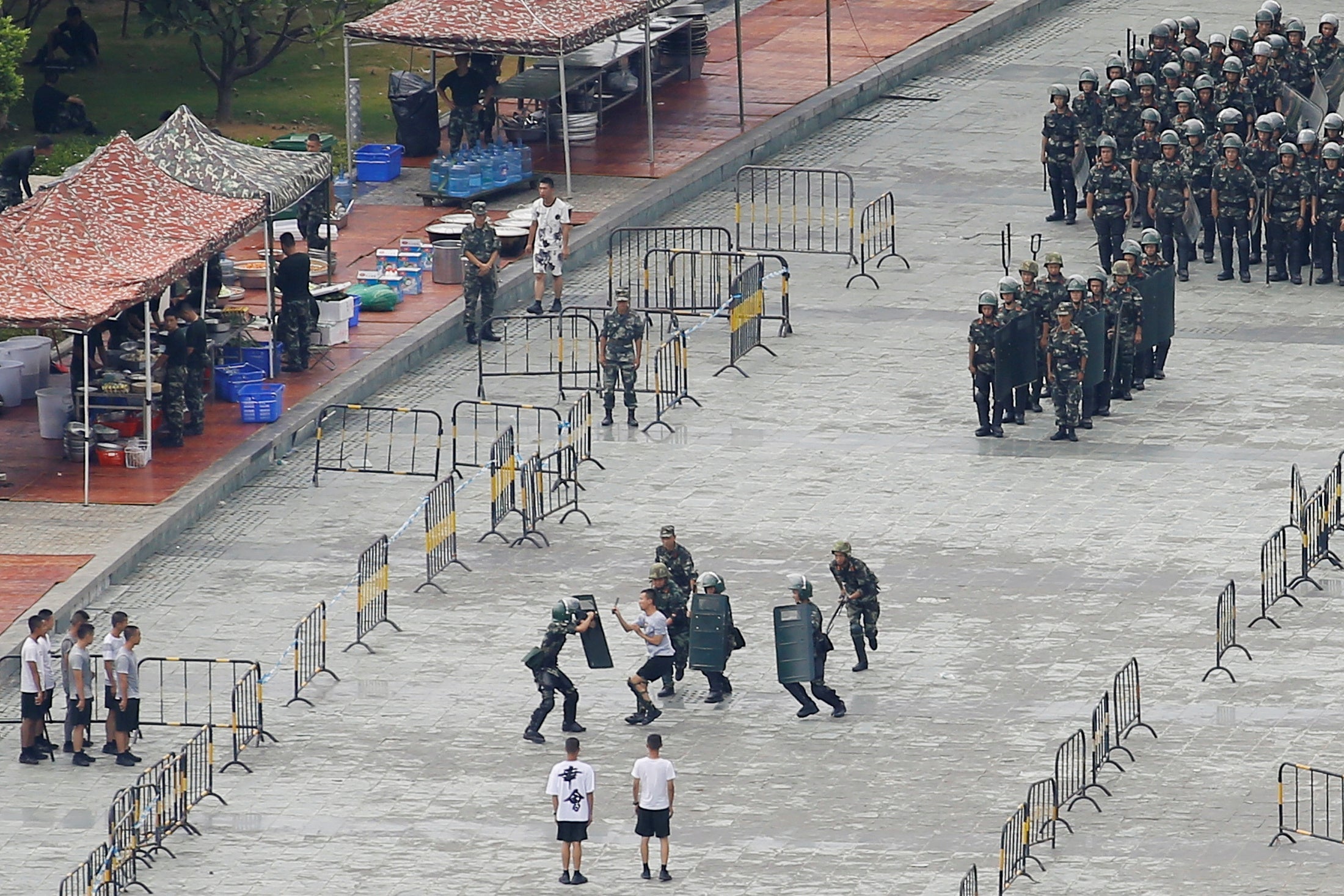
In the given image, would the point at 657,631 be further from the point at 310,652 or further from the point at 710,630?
the point at 310,652

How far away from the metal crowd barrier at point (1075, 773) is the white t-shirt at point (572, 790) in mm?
3473

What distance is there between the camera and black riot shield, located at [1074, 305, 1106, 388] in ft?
109

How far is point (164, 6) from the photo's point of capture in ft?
145

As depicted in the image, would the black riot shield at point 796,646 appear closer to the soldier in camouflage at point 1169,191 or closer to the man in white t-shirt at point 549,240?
the man in white t-shirt at point 549,240

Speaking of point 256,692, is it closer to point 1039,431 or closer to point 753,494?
point 753,494

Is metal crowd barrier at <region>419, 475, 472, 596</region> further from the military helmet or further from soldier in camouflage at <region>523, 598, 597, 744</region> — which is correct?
the military helmet

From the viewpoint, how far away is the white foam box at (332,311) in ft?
118

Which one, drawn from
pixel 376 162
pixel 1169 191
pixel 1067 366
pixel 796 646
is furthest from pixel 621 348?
pixel 376 162

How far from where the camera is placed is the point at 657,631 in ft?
87.0

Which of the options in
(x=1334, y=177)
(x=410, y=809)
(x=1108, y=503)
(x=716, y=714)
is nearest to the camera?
(x=410, y=809)

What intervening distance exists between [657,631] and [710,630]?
17.1 inches

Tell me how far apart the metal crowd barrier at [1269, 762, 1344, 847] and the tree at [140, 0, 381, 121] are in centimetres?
2295

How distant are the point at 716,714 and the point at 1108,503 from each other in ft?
20.6

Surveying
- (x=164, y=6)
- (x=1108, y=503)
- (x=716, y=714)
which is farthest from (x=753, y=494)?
(x=164, y=6)
